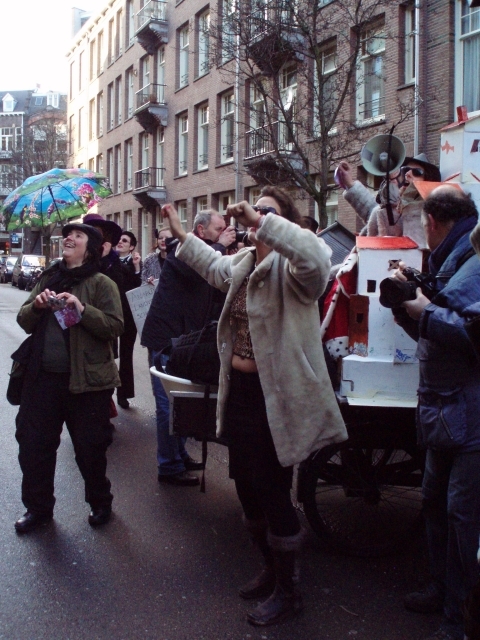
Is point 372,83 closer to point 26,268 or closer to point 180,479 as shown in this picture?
point 180,479

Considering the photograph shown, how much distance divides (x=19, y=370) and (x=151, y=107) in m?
26.6

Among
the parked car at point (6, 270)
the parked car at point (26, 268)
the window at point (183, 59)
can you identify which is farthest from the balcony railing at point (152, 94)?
the parked car at point (6, 270)

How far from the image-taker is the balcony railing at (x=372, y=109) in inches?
643

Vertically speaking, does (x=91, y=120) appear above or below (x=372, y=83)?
above

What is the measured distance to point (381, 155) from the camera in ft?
15.2

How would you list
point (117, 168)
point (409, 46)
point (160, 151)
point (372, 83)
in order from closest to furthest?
point (409, 46), point (372, 83), point (160, 151), point (117, 168)

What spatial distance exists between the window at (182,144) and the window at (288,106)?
1002 cm

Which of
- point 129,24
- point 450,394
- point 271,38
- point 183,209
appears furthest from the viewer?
point 129,24

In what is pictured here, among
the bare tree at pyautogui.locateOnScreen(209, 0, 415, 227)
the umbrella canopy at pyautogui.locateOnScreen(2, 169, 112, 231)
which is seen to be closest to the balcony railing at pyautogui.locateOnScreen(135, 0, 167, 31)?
the bare tree at pyautogui.locateOnScreen(209, 0, 415, 227)

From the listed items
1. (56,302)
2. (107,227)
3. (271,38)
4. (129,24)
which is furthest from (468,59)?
(129,24)

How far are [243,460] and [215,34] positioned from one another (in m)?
11.2

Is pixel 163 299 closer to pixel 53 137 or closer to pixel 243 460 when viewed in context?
pixel 243 460

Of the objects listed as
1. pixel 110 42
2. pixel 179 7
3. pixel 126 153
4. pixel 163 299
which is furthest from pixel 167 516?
pixel 110 42

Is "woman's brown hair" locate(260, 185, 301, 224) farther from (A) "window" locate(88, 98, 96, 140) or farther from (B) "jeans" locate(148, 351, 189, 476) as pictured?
(A) "window" locate(88, 98, 96, 140)
